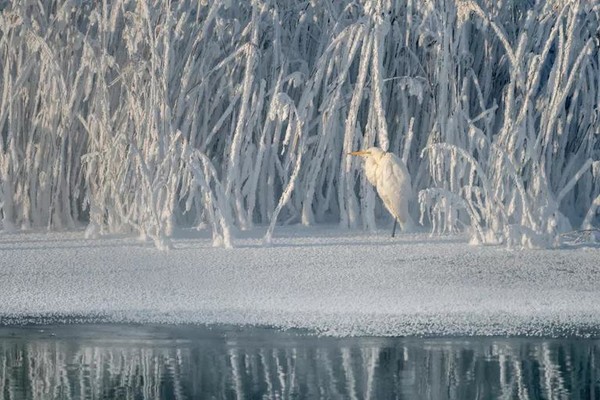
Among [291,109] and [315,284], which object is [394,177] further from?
[315,284]

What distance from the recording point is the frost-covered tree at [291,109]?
25.5 ft

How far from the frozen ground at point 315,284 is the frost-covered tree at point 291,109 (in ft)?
1.19

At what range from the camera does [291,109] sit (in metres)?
7.92

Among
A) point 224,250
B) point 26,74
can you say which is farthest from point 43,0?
point 224,250

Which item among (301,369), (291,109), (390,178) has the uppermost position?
(291,109)

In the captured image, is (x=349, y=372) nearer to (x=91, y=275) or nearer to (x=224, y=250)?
(x=91, y=275)

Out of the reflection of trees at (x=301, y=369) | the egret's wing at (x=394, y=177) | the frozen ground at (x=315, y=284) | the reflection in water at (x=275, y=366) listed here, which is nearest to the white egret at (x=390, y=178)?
the egret's wing at (x=394, y=177)

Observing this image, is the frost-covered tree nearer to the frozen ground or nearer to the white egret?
the white egret

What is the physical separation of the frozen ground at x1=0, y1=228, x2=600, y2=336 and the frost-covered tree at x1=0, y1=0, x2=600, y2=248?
0.36 m

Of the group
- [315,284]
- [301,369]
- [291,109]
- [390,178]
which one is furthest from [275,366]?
[291,109]

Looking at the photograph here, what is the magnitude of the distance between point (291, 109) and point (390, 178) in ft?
2.44

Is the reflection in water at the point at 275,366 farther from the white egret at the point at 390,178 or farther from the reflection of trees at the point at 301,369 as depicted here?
the white egret at the point at 390,178

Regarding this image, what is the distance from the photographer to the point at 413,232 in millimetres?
8055

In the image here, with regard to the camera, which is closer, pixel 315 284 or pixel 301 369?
pixel 301 369
